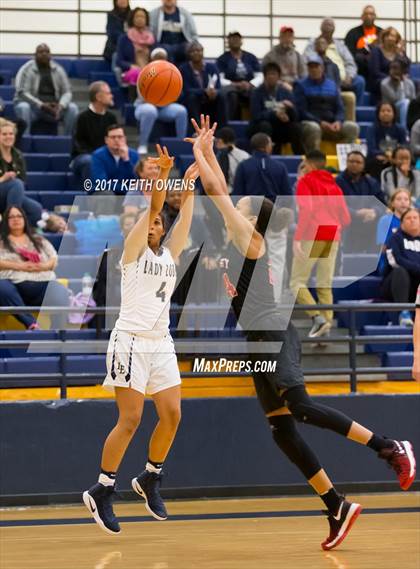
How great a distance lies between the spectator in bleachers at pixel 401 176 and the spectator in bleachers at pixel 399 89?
6.93 ft

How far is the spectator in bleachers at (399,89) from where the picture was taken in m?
16.1

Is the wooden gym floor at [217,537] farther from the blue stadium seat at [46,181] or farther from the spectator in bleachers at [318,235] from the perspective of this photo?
Result: the blue stadium seat at [46,181]

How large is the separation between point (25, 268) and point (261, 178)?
273cm

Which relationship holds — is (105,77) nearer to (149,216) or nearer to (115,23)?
(115,23)

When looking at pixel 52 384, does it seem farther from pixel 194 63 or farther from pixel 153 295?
pixel 194 63

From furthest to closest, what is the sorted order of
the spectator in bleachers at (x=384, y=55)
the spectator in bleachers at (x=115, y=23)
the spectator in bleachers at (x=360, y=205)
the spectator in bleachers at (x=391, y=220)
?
the spectator in bleachers at (x=384, y=55) → the spectator in bleachers at (x=115, y=23) → the spectator in bleachers at (x=360, y=205) → the spectator in bleachers at (x=391, y=220)

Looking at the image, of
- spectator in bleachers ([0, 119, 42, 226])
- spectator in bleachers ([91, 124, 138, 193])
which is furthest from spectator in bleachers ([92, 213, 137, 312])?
spectator in bleachers ([0, 119, 42, 226])

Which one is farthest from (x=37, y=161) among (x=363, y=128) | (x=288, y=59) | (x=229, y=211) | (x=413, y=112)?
(x=229, y=211)

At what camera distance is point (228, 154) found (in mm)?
13227

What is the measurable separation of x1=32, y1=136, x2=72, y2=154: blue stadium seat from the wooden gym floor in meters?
5.64

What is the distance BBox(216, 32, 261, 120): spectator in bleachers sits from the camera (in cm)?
1547

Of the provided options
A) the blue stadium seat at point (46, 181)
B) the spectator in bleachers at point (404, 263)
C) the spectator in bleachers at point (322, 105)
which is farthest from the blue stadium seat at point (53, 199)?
the spectator in bleachers at point (404, 263)

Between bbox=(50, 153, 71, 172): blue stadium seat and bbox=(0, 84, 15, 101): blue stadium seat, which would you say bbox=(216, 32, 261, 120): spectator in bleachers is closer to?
bbox=(50, 153, 71, 172): blue stadium seat

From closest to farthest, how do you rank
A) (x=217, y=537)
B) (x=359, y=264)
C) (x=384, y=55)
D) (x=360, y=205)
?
(x=217, y=537) < (x=359, y=264) < (x=360, y=205) < (x=384, y=55)
